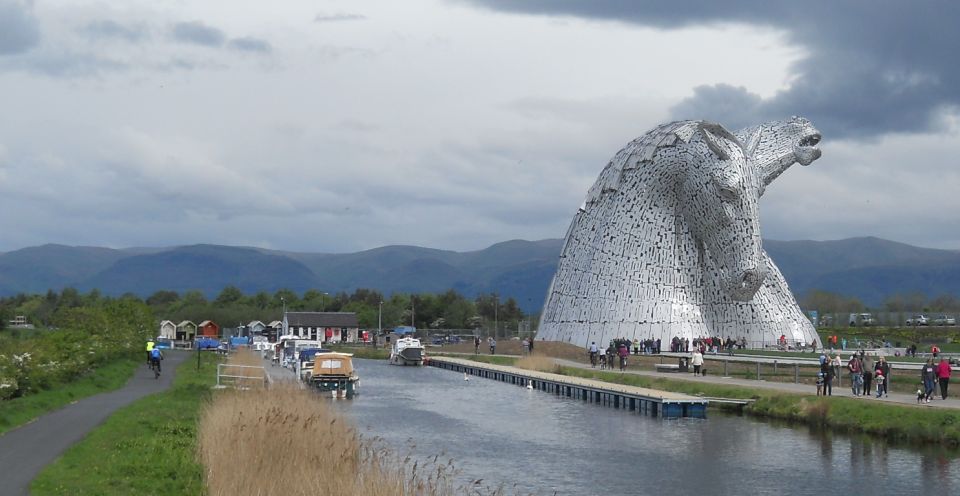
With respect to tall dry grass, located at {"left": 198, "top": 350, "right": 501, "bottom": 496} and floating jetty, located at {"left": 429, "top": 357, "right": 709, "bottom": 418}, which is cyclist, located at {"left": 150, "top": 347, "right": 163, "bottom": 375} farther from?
tall dry grass, located at {"left": 198, "top": 350, "right": 501, "bottom": 496}

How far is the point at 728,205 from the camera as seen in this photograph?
56.6m

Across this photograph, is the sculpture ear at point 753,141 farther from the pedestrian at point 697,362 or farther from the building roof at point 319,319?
the building roof at point 319,319

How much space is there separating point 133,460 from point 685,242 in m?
45.5

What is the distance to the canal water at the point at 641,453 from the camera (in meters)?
24.7

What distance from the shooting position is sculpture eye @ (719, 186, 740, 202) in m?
56.0

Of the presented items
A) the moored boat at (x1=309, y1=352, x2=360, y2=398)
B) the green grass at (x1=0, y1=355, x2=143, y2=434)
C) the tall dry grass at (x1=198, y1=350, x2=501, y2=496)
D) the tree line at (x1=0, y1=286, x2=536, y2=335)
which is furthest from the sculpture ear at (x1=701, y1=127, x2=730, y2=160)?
the tree line at (x1=0, y1=286, x2=536, y2=335)

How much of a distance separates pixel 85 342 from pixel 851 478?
30458mm

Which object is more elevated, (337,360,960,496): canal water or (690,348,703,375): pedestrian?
(690,348,703,375): pedestrian

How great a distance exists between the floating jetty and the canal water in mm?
791

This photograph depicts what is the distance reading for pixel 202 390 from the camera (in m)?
35.8

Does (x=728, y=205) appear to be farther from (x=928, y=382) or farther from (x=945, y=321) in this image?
(x=945, y=321)

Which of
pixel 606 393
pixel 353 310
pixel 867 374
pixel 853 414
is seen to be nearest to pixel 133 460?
pixel 853 414

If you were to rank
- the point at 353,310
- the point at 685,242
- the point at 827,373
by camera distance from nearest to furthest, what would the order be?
the point at 827,373
the point at 685,242
the point at 353,310

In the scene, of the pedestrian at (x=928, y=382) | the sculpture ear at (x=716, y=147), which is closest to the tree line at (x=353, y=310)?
the sculpture ear at (x=716, y=147)
